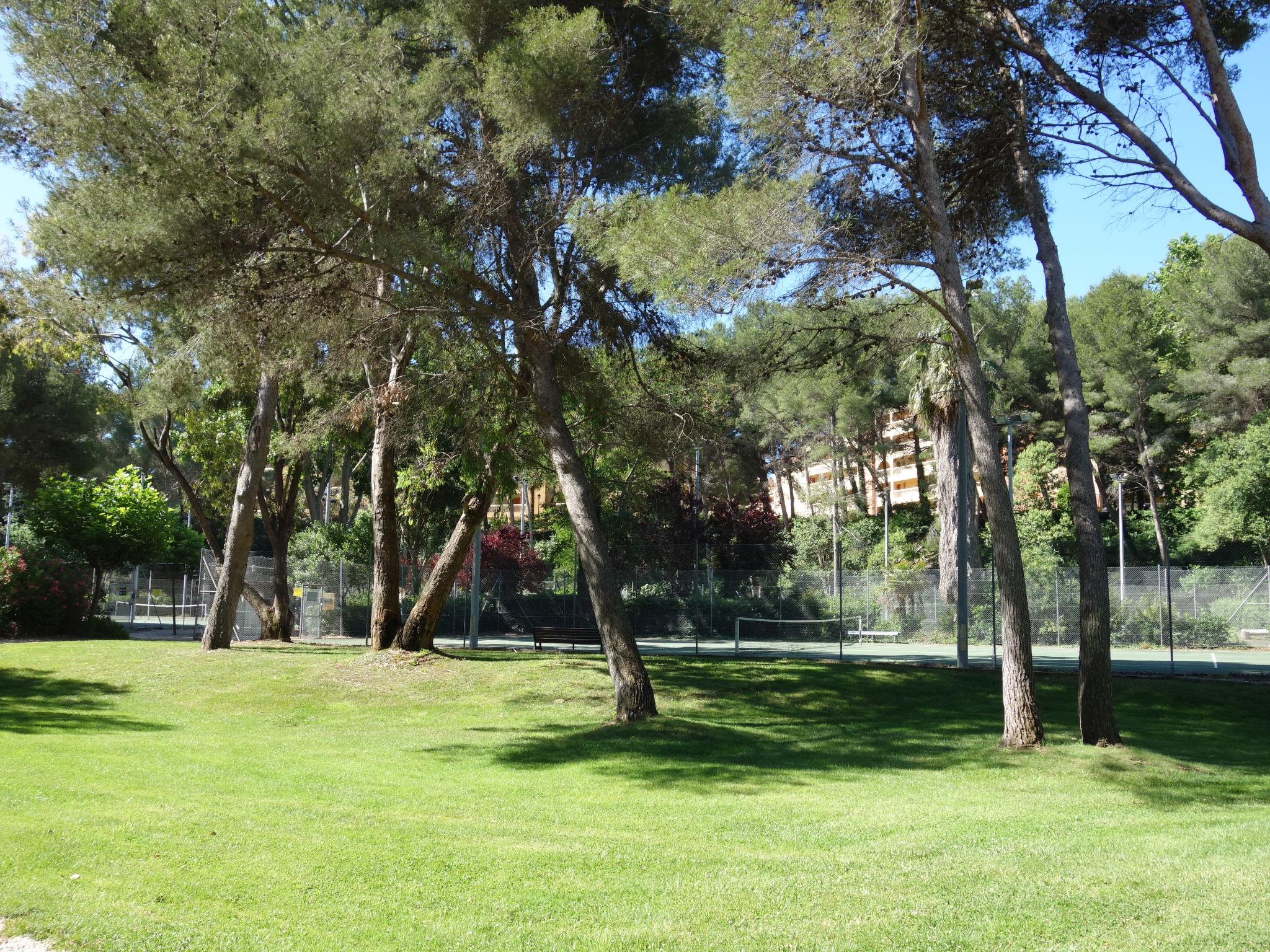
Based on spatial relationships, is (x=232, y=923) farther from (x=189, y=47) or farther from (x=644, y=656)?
(x=644, y=656)

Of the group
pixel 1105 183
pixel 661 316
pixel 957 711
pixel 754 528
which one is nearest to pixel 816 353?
pixel 661 316

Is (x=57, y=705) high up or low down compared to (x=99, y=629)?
down

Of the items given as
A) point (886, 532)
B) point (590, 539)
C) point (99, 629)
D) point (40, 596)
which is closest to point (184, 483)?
point (40, 596)

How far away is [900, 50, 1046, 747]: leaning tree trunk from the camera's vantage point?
12.0 m

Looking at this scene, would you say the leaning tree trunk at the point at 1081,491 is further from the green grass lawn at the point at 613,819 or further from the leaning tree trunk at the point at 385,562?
the leaning tree trunk at the point at 385,562

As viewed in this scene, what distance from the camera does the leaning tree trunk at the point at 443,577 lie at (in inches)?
741

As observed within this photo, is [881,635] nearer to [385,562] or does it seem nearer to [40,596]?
[385,562]

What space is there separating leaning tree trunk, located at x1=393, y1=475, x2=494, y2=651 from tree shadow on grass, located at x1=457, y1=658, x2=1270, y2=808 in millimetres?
4199

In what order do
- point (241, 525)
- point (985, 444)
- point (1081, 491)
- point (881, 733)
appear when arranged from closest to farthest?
point (985, 444)
point (1081, 491)
point (881, 733)
point (241, 525)

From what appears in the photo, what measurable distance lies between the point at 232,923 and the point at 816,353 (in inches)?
437

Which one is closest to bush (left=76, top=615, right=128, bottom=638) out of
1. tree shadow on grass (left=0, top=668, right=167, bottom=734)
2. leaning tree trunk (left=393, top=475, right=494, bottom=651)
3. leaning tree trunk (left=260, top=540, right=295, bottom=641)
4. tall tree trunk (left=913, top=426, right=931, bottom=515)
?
leaning tree trunk (left=260, top=540, right=295, bottom=641)

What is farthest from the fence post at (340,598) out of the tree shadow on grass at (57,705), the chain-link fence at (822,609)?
the tree shadow on grass at (57,705)

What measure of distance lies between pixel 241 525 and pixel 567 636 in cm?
778

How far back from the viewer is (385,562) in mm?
19625
